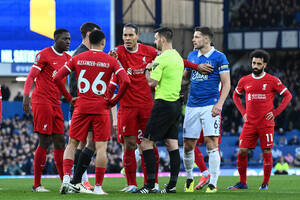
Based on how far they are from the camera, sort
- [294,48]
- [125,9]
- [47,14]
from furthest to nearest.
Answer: [294,48]
[125,9]
[47,14]

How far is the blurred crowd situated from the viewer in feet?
115

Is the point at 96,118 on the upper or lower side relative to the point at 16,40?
lower

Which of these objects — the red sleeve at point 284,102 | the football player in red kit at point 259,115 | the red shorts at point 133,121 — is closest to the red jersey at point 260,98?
the football player in red kit at point 259,115

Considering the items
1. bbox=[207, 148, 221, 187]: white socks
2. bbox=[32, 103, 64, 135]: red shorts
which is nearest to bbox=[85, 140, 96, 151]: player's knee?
bbox=[32, 103, 64, 135]: red shorts

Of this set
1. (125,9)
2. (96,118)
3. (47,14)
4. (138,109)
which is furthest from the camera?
(125,9)

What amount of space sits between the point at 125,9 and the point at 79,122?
2169 cm

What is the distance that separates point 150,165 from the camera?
902cm

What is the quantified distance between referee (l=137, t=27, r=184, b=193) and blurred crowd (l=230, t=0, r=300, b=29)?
26272 millimetres

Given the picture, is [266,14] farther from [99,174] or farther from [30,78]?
[99,174]

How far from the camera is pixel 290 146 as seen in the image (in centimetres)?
2527

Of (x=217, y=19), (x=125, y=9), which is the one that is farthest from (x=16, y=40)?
(x=217, y=19)

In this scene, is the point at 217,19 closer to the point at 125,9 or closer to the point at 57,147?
the point at 125,9

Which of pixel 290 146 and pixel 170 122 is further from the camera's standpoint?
pixel 290 146

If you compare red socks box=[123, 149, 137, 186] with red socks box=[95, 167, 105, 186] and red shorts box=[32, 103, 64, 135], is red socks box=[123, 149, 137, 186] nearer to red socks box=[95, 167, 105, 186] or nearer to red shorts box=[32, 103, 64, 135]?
red socks box=[95, 167, 105, 186]
